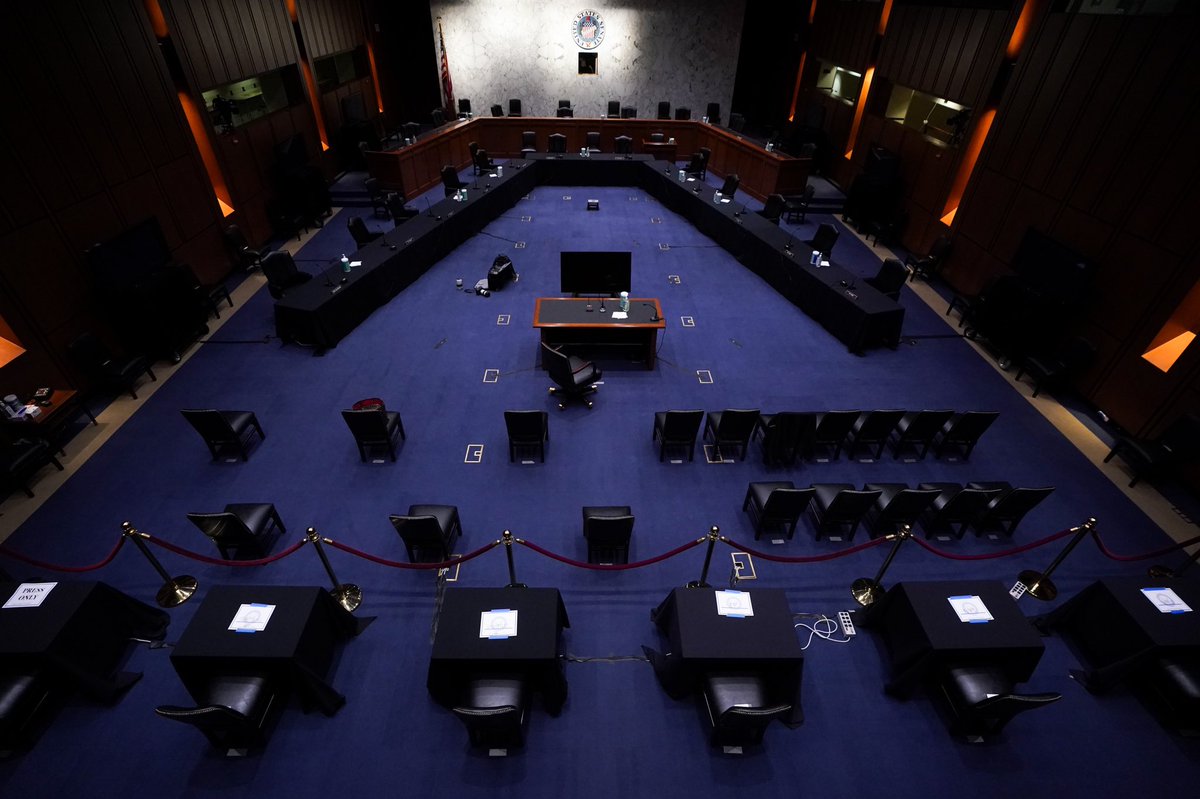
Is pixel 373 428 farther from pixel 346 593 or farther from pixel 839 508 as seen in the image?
pixel 839 508

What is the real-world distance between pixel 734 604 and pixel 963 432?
431 cm

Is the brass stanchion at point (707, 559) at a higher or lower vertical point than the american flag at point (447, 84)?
lower

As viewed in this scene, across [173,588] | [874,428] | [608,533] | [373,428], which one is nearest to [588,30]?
[373,428]

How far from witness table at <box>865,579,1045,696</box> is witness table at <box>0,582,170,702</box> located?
21.6ft

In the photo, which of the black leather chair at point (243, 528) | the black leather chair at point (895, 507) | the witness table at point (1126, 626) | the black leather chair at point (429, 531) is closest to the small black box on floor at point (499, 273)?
the black leather chair at point (429, 531)

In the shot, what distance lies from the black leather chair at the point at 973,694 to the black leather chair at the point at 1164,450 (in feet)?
13.1

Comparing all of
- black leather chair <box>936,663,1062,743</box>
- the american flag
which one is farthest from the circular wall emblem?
black leather chair <box>936,663,1062,743</box>

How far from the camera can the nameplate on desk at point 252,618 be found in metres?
4.26

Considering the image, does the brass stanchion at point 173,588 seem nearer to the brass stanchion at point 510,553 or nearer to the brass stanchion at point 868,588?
the brass stanchion at point 510,553

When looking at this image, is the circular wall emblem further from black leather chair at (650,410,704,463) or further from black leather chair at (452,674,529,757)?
black leather chair at (452,674,529,757)

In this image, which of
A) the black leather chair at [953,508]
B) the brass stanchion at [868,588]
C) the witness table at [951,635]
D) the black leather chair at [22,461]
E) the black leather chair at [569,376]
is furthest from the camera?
the black leather chair at [569,376]

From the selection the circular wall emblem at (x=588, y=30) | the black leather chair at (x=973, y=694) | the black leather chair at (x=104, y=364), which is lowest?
the black leather chair at (x=973, y=694)

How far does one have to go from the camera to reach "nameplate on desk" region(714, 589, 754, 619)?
4.43m

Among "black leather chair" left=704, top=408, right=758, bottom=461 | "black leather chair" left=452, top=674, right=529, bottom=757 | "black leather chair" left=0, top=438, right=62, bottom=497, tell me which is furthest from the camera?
"black leather chair" left=704, top=408, right=758, bottom=461
